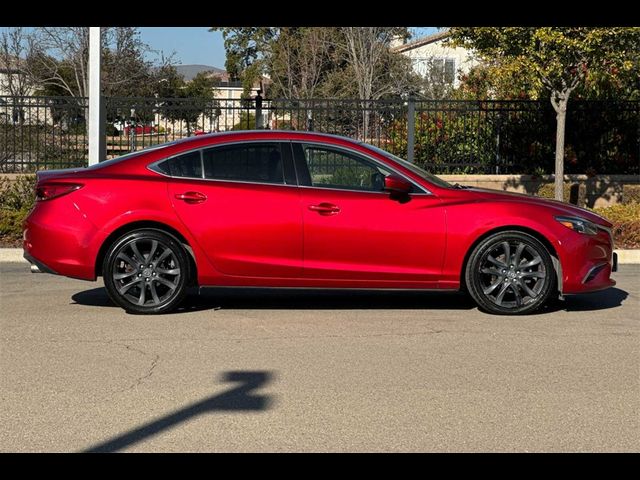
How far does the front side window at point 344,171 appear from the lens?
354 inches

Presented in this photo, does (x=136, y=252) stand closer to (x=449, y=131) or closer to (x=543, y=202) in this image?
(x=543, y=202)

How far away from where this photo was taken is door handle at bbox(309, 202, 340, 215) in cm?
879

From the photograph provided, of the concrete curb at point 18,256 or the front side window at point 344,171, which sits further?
the concrete curb at point 18,256

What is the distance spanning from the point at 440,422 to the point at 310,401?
87 centimetres

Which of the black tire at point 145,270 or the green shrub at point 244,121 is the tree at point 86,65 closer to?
the green shrub at point 244,121

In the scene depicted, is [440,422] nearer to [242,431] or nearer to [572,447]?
[572,447]

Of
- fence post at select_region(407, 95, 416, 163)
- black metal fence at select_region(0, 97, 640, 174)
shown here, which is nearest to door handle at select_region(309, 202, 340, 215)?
fence post at select_region(407, 95, 416, 163)

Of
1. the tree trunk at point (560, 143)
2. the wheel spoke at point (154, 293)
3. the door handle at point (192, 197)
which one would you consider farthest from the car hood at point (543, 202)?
the tree trunk at point (560, 143)

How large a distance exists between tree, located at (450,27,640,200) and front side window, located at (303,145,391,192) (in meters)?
7.17

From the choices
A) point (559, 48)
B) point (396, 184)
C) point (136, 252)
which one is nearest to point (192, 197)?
point (136, 252)

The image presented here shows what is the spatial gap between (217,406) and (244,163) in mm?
3519

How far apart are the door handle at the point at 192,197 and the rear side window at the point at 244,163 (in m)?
0.23

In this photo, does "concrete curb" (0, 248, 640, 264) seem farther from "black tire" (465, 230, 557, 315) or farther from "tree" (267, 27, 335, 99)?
"tree" (267, 27, 335, 99)

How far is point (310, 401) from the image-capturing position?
19.8 feet
